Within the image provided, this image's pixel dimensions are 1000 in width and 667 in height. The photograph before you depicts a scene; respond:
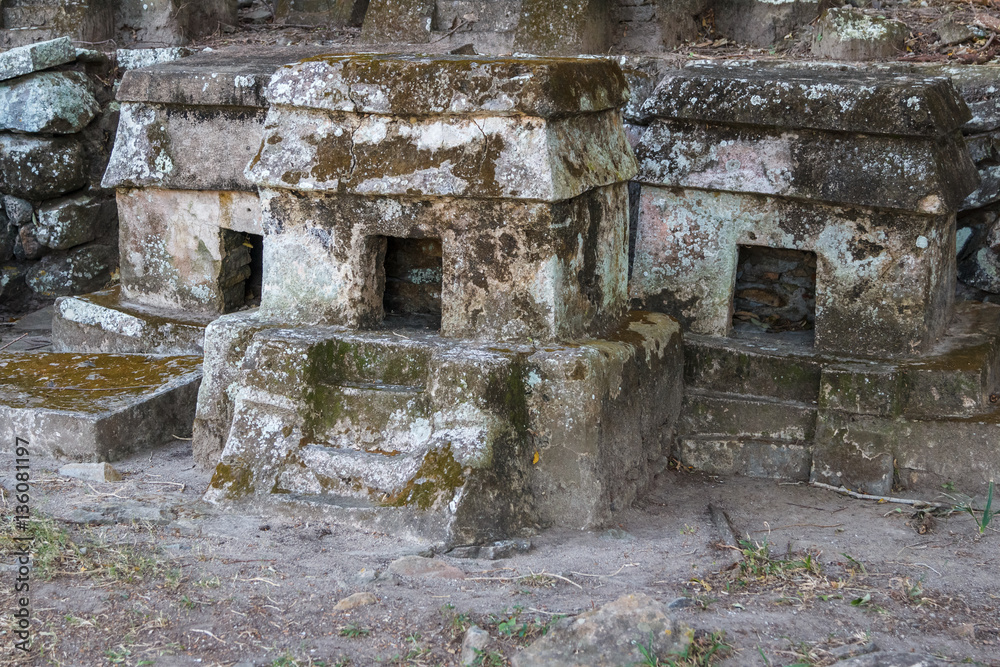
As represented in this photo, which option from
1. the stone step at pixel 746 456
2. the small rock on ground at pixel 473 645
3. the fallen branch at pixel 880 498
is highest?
the stone step at pixel 746 456

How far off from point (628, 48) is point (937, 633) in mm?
4071

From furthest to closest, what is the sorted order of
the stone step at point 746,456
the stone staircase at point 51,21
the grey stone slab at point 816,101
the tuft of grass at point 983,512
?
the stone staircase at point 51,21 < the stone step at point 746,456 < the grey stone slab at point 816,101 < the tuft of grass at point 983,512

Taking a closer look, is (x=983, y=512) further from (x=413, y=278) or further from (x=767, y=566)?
(x=413, y=278)

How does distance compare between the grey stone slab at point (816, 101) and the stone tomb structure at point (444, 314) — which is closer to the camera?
the stone tomb structure at point (444, 314)

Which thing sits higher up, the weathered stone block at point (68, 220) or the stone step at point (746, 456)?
the weathered stone block at point (68, 220)

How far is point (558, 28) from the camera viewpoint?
5.90m

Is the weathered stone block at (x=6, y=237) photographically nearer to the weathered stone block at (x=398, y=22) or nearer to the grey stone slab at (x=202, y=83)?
the grey stone slab at (x=202, y=83)

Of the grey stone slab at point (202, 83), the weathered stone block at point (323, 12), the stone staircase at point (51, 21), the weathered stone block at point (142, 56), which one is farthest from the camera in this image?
the weathered stone block at point (323, 12)

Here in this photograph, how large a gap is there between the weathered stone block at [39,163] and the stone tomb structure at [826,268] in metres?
3.83

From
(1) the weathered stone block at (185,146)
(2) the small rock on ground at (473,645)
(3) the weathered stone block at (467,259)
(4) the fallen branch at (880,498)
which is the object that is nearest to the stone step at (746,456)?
(4) the fallen branch at (880,498)

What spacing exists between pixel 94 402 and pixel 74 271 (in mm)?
2556

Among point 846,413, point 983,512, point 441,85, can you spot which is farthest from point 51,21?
point 983,512

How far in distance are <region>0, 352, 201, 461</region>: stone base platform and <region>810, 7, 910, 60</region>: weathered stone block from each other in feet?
12.0

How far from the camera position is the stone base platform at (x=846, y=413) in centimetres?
425
